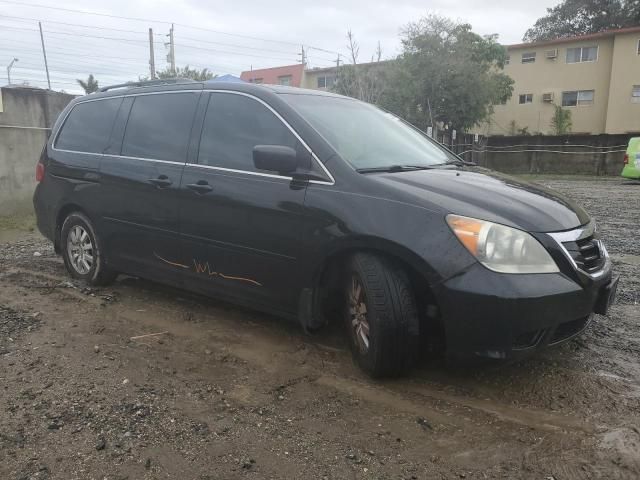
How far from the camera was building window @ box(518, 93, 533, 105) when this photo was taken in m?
36.0

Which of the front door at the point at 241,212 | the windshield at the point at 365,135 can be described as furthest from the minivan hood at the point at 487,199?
the front door at the point at 241,212

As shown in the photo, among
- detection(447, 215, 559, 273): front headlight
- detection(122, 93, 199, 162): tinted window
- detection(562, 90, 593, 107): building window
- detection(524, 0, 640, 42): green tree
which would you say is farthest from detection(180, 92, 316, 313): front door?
detection(524, 0, 640, 42): green tree

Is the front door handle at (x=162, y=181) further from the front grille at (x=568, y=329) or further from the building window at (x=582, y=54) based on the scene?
the building window at (x=582, y=54)

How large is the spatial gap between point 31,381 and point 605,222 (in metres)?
8.42

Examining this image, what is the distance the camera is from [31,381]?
332 cm

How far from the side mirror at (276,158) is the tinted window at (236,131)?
181 mm

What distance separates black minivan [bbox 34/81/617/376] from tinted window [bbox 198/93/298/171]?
0.4 inches

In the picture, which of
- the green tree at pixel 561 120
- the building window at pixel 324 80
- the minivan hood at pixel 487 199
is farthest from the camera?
the building window at pixel 324 80

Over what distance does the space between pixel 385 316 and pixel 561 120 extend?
114ft

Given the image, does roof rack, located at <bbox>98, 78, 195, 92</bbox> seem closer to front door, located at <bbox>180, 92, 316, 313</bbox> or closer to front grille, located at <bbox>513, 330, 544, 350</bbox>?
front door, located at <bbox>180, 92, 316, 313</bbox>

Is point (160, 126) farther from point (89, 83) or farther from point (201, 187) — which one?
point (89, 83)

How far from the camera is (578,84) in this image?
111 ft

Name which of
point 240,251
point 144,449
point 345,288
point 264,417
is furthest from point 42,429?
point 345,288

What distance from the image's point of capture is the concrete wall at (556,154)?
943 inches
